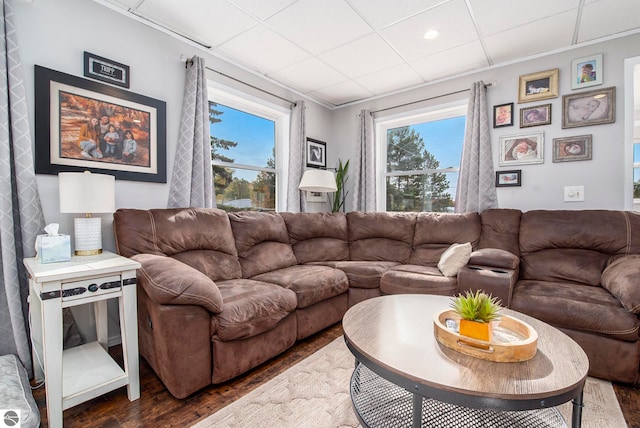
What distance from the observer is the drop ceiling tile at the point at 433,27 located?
2240mm

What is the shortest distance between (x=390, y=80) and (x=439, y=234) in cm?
186

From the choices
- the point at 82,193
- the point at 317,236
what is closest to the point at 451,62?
the point at 317,236

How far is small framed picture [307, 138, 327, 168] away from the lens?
→ 3975mm

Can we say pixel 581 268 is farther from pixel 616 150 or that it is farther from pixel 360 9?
pixel 360 9

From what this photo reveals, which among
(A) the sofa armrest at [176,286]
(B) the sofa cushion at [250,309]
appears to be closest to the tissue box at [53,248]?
A: (A) the sofa armrest at [176,286]

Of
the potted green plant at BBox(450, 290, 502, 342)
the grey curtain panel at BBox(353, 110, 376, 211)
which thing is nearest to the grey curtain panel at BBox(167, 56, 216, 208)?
the grey curtain panel at BBox(353, 110, 376, 211)

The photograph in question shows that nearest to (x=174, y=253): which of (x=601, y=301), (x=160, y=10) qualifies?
(x=160, y=10)

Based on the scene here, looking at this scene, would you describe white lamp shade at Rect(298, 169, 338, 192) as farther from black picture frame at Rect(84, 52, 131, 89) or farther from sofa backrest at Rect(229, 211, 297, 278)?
black picture frame at Rect(84, 52, 131, 89)

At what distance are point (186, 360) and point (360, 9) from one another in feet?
8.48

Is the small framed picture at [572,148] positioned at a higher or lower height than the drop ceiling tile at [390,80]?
lower

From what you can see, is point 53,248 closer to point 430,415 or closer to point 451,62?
point 430,415

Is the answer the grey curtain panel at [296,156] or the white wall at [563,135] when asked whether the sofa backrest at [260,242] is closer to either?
the grey curtain panel at [296,156]

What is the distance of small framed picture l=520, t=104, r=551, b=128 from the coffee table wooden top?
230cm

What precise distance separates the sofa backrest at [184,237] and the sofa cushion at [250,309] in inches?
10.5
